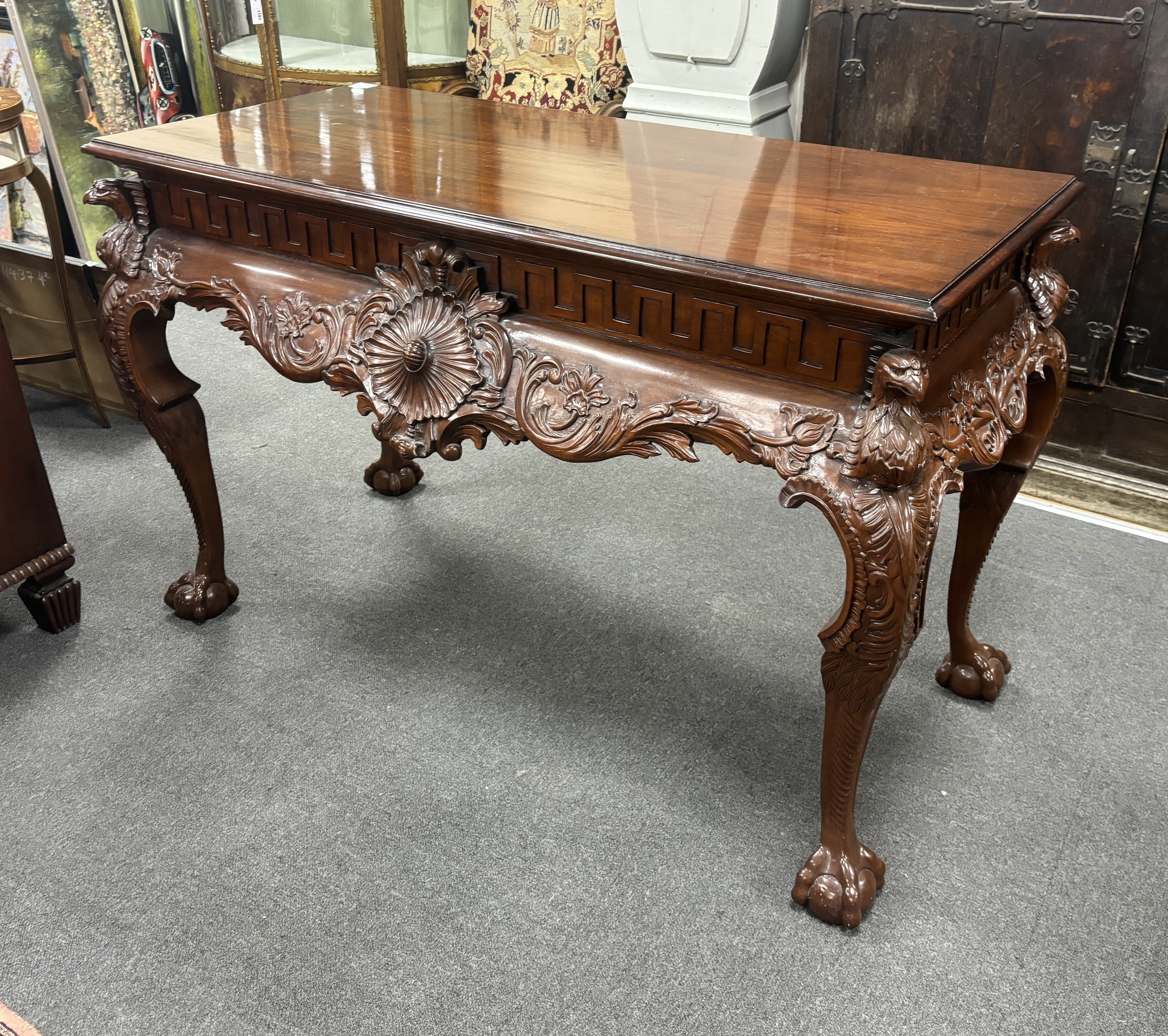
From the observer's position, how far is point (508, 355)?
1.56m

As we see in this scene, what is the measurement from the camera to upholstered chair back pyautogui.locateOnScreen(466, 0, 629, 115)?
135 inches

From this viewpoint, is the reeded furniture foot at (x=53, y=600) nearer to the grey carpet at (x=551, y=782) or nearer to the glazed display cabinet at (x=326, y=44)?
the grey carpet at (x=551, y=782)

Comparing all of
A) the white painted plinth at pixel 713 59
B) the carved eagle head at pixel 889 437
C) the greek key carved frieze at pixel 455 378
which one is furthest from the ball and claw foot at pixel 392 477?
the carved eagle head at pixel 889 437

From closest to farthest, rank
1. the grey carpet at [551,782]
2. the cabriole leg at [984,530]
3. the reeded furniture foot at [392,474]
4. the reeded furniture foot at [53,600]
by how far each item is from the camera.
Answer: the grey carpet at [551,782], the cabriole leg at [984,530], the reeded furniture foot at [53,600], the reeded furniture foot at [392,474]

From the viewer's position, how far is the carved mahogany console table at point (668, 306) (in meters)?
1.33

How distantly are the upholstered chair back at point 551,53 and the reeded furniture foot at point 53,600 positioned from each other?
2.09 m

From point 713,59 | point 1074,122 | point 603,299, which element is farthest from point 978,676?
point 713,59

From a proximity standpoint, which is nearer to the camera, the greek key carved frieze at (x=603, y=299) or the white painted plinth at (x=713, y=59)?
the greek key carved frieze at (x=603, y=299)

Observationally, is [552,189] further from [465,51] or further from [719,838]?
[465,51]

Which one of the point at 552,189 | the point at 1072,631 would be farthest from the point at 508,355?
the point at 1072,631

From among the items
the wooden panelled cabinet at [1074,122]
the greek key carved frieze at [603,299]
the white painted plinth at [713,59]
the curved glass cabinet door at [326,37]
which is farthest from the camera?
the curved glass cabinet door at [326,37]

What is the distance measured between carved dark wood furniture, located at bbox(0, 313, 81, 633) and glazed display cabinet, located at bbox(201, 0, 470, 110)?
2140 millimetres

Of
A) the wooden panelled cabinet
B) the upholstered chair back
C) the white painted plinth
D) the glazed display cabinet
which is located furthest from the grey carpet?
the glazed display cabinet

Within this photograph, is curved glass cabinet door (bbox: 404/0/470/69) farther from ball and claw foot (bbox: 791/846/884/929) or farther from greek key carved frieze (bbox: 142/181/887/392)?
ball and claw foot (bbox: 791/846/884/929)
